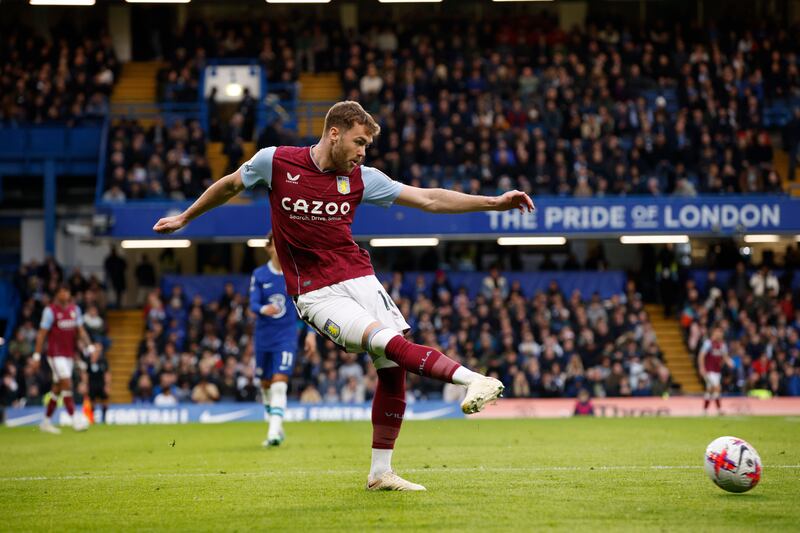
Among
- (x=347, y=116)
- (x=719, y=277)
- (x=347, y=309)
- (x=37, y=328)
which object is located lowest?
(x=37, y=328)

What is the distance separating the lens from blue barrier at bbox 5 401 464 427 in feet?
79.3

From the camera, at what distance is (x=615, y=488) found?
8156mm

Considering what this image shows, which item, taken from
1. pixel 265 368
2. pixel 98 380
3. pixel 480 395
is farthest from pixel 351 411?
pixel 480 395

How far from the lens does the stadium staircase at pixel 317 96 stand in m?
33.8

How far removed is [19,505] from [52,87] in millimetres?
28111

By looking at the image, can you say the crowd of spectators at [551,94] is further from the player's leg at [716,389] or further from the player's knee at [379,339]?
the player's knee at [379,339]

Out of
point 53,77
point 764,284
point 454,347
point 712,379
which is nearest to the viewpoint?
point 712,379

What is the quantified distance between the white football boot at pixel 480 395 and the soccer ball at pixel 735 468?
1.89 m

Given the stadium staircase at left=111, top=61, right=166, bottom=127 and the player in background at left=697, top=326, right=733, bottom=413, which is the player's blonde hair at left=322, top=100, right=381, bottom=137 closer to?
the player in background at left=697, top=326, right=733, bottom=413

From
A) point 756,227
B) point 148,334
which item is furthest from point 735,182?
point 148,334

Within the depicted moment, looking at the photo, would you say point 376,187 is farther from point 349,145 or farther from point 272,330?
point 272,330

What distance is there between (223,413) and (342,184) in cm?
1714

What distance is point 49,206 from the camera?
107 feet

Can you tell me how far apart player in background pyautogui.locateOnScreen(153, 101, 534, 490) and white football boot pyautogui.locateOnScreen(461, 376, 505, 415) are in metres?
0.82
